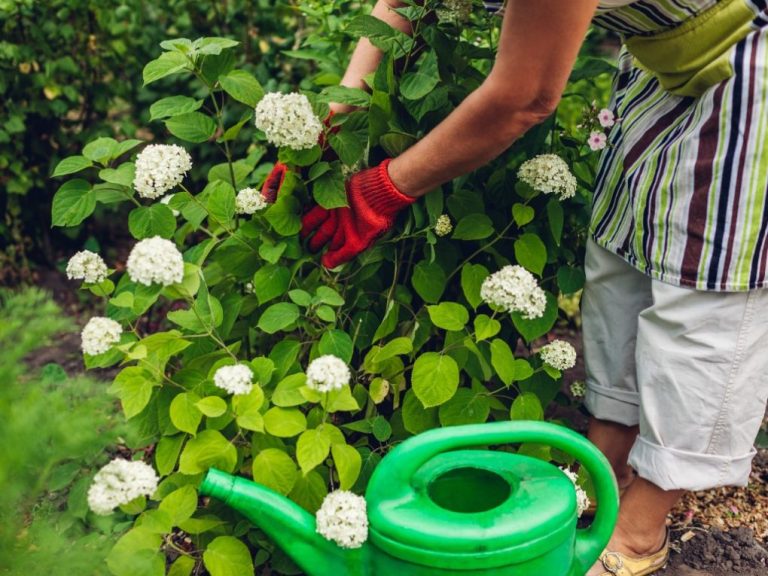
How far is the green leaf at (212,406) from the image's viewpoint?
1420 millimetres

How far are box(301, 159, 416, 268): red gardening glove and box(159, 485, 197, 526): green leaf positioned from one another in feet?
1.61

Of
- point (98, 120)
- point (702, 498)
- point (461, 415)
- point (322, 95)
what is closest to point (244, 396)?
point (461, 415)

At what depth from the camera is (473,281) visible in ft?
5.54

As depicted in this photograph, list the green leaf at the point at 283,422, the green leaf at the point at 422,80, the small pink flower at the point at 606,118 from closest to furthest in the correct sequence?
the green leaf at the point at 283,422
the green leaf at the point at 422,80
the small pink flower at the point at 606,118

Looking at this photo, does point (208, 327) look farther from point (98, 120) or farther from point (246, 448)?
point (98, 120)

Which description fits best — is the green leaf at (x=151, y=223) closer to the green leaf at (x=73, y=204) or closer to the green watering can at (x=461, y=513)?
the green leaf at (x=73, y=204)

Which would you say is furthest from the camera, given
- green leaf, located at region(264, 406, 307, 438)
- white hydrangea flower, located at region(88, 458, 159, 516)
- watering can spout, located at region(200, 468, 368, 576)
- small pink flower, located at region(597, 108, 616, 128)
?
small pink flower, located at region(597, 108, 616, 128)

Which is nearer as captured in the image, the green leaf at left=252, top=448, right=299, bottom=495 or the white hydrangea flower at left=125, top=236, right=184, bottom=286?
the white hydrangea flower at left=125, top=236, right=184, bottom=286

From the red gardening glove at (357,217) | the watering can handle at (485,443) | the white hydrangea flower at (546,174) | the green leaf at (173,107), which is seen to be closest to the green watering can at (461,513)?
the watering can handle at (485,443)

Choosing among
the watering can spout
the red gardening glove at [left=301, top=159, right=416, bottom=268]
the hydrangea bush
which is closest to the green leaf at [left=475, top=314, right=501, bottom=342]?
the hydrangea bush

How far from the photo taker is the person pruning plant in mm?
1373

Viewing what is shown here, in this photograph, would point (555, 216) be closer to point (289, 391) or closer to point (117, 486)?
point (289, 391)

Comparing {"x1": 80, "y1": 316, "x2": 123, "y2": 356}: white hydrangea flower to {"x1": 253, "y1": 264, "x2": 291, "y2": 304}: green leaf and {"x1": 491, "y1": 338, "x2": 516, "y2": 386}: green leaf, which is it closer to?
{"x1": 253, "y1": 264, "x2": 291, "y2": 304}: green leaf

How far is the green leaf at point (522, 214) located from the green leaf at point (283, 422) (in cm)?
58
